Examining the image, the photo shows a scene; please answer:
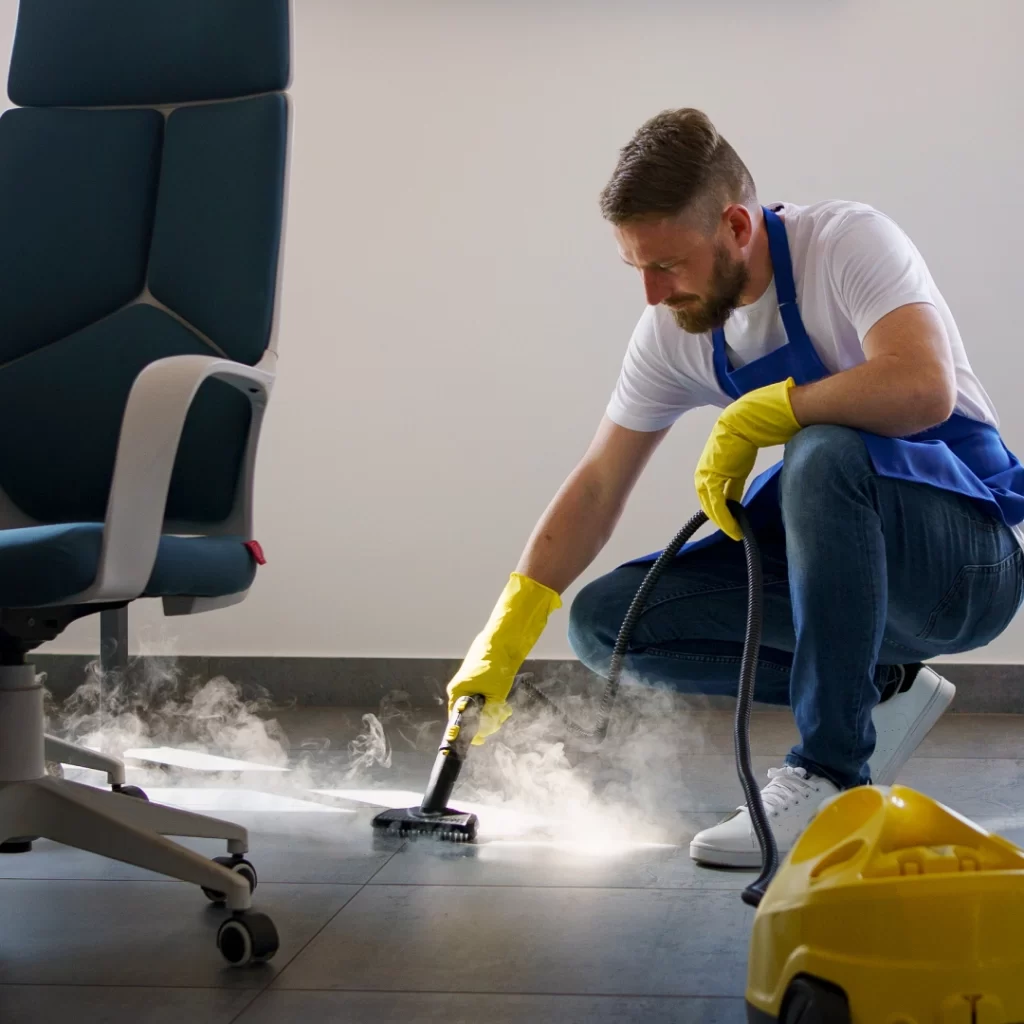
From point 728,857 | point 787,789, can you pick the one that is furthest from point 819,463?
point 728,857

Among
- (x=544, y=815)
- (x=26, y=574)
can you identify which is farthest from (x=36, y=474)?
(x=544, y=815)

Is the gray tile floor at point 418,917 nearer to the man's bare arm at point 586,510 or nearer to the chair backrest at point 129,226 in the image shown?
the man's bare arm at point 586,510

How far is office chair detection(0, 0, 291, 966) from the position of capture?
1.48m

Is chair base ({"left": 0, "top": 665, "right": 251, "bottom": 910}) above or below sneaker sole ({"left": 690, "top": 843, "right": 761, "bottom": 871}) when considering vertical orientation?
above

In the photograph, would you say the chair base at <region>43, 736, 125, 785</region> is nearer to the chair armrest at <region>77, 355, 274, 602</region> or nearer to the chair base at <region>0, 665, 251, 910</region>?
the chair base at <region>0, 665, 251, 910</region>

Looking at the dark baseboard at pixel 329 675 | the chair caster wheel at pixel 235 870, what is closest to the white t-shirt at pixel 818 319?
the chair caster wheel at pixel 235 870

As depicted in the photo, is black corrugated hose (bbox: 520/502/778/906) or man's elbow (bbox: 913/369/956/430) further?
man's elbow (bbox: 913/369/956/430)

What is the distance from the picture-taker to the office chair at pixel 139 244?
1.48 meters

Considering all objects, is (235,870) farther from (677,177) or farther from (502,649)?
(677,177)

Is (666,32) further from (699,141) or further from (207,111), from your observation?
(207,111)

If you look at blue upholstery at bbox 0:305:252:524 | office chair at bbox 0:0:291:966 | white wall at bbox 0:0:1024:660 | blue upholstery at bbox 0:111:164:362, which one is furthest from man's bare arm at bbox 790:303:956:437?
white wall at bbox 0:0:1024:660

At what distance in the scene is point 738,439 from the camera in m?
1.50

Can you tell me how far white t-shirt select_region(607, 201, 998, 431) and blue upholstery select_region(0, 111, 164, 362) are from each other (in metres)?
0.72

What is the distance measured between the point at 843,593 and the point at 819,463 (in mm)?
156
